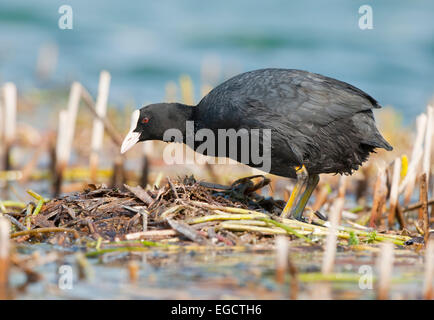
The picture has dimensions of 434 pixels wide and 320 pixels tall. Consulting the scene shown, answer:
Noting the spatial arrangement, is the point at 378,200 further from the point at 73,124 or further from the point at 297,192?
the point at 73,124

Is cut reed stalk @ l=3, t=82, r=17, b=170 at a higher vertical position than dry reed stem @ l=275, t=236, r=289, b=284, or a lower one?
higher

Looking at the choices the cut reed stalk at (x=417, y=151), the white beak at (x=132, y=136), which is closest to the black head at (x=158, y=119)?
the white beak at (x=132, y=136)

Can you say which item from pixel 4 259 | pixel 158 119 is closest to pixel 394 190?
pixel 158 119

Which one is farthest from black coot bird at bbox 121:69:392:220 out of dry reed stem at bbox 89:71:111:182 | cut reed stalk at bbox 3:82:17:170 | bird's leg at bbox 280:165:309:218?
cut reed stalk at bbox 3:82:17:170

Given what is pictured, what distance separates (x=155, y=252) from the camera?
4699 mm

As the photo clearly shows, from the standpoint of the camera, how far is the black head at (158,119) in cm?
647

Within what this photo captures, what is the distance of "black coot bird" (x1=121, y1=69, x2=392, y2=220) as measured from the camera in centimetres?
567

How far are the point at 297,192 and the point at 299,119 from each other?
721 millimetres

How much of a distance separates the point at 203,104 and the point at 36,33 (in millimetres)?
14517

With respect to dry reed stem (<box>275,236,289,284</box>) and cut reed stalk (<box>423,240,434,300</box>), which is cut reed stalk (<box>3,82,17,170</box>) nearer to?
dry reed stem (<box>275,236,289,284</box>)

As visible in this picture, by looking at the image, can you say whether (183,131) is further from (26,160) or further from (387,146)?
(26,160)

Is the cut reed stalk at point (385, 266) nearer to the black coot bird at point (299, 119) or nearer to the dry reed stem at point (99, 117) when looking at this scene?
the black coot bird at point (299, 119)

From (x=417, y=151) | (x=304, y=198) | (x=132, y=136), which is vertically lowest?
(x=304, y=198)

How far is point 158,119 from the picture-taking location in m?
6.50
